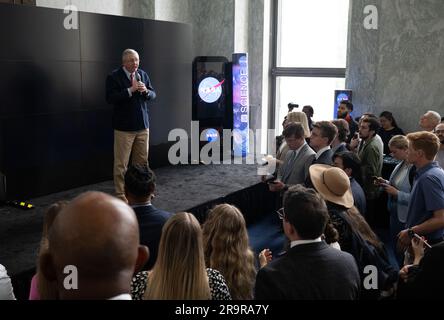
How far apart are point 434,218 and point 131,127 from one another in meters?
3.28

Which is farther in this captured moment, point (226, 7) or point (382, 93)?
point (226, 7)

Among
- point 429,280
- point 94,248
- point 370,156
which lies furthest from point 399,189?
point 94,248

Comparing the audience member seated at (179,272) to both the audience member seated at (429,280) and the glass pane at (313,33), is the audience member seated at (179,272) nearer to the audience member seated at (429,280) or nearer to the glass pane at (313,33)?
the audience member seated at (429,280)

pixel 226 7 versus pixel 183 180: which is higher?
pixel 226 7

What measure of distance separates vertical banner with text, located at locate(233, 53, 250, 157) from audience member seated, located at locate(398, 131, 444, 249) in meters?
5.07

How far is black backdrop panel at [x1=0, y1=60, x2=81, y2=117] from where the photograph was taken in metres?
5.04

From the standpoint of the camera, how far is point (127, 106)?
5.20 m

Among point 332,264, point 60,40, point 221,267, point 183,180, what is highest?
point 60,40

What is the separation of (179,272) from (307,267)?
0.48m

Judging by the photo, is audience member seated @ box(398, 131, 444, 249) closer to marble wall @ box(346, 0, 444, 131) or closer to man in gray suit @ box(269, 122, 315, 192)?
man in gray suit @ box(269, 122, 315, 192)

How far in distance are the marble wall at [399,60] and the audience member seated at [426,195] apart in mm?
4506
